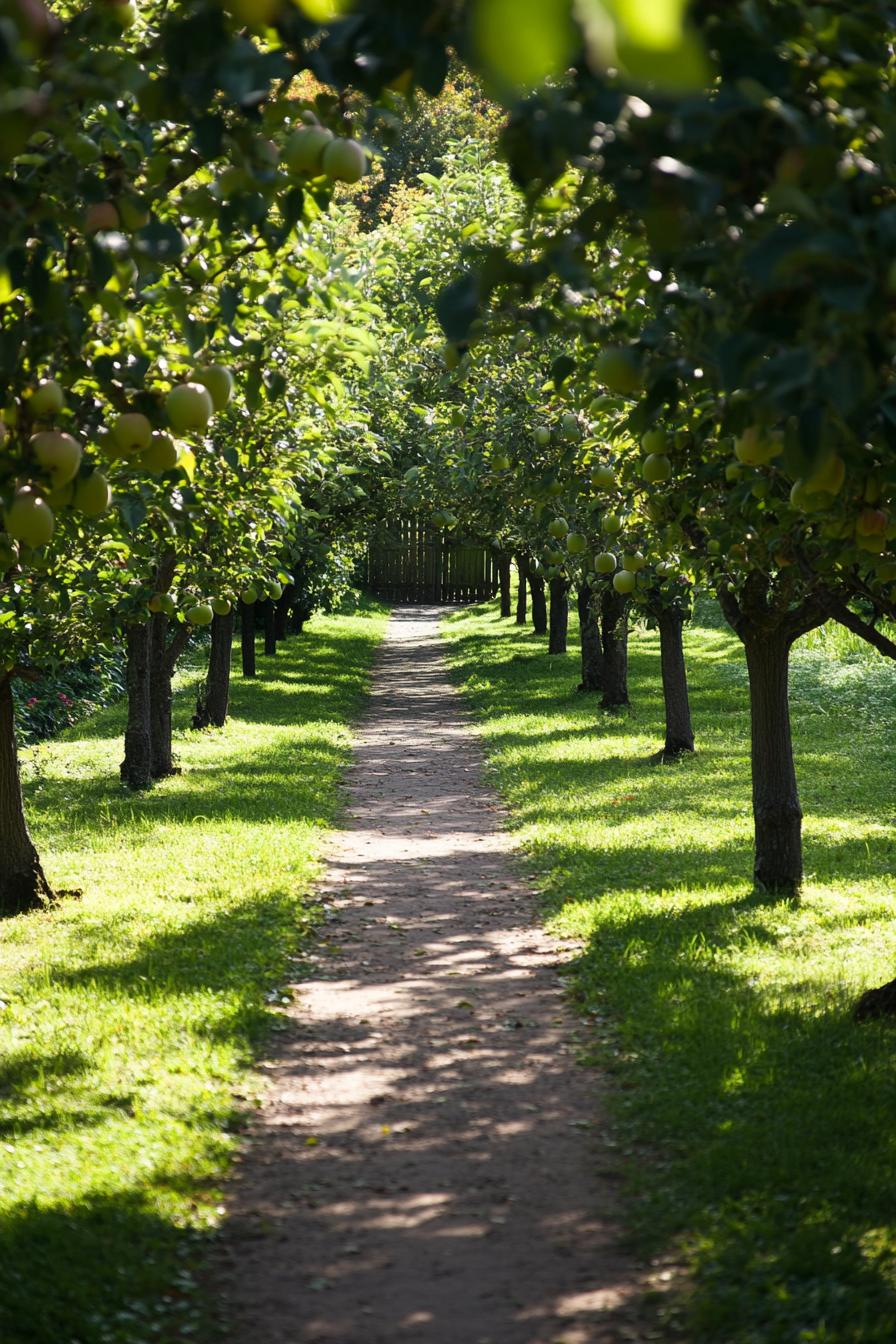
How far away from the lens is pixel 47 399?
11.2 feet

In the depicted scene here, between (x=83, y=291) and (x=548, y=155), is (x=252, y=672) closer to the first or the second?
(x=83, y=291)

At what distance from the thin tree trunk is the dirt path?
5.24ft

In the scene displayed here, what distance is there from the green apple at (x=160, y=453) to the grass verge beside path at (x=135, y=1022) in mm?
2398

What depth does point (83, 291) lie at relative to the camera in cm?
352

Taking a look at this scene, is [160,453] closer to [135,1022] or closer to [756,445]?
[756,445]

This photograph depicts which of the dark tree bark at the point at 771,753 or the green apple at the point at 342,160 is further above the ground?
the green apple at the point at 342,160

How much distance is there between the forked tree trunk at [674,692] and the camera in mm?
14977

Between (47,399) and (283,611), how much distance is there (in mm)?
24673

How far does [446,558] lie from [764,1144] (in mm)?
40553

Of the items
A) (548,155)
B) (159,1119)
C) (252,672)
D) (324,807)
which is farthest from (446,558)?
(548,155)

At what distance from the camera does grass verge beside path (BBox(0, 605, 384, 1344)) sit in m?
4.32

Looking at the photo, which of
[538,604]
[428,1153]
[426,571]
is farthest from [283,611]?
[428,1153]

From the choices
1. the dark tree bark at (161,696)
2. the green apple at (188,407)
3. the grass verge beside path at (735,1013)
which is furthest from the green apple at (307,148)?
the dark tree bark at (161,696)

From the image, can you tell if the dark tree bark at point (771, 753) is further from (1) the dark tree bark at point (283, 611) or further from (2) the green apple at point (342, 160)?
(1) the dark tree bark at point (283, 611)
